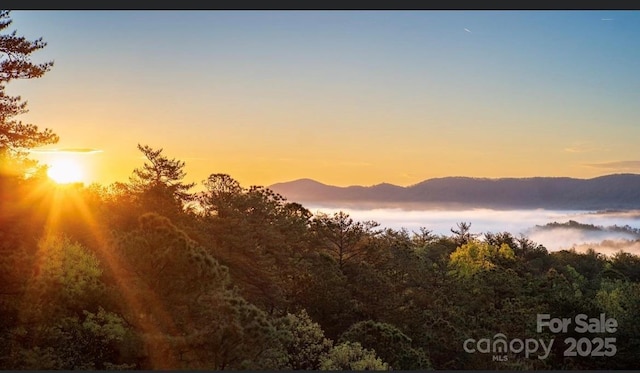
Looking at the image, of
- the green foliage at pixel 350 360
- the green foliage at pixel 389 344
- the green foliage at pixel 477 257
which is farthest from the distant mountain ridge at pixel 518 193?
the green foliage at pixel 350 360

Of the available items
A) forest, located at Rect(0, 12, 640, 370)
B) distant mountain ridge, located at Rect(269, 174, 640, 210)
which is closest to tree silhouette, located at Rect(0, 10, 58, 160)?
forest, located at Rect(0, 12, 640, 370)

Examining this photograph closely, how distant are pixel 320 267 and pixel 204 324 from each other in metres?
12.8

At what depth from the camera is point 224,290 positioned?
14.8m

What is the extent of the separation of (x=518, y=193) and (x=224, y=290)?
1737 inches

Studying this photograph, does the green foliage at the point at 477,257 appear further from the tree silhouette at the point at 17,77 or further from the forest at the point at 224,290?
the tree silhouette at the point at 17,77

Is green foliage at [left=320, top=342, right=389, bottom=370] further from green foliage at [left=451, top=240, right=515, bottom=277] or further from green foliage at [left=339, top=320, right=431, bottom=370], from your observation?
green foliage at [left=451, top=240, right=515, bottom=277]

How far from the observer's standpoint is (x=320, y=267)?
→ 87.8 feet

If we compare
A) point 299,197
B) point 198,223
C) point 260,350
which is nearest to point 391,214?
point 299,197

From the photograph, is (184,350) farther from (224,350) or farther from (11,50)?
(11,50)

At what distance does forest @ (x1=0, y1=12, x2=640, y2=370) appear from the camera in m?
14.4

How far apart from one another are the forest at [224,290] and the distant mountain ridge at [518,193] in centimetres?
592

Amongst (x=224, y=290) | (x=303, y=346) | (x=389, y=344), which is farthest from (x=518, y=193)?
(x=224, y=290)

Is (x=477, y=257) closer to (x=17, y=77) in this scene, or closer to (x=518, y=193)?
(x=518, y=193)

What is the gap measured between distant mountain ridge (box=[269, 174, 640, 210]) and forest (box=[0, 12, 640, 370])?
592 cm
